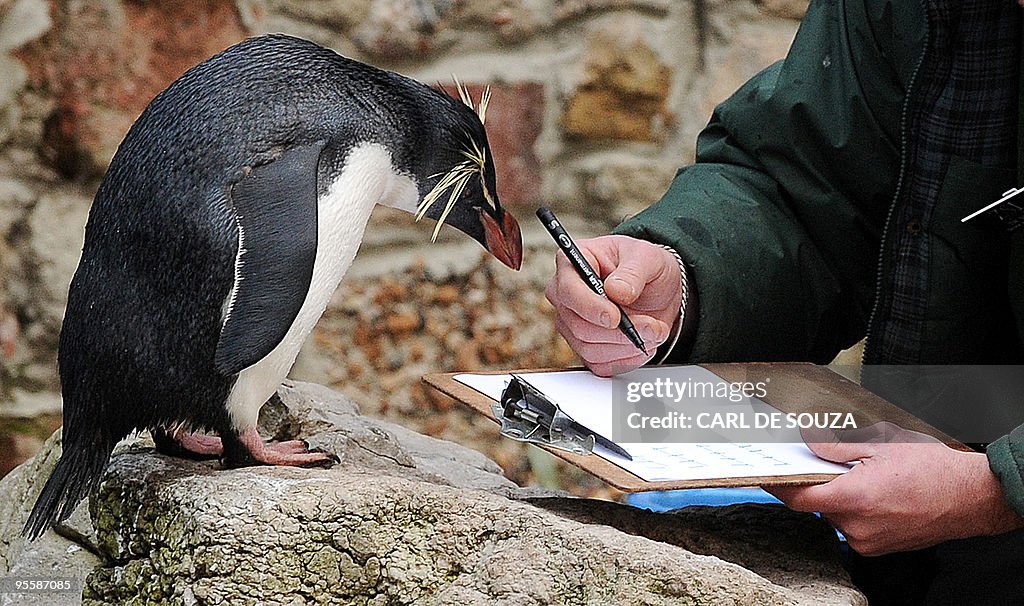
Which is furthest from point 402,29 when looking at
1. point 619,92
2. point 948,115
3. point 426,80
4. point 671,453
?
point 671,453

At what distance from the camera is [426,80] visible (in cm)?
140

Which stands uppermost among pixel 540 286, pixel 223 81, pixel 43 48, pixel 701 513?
pixel 43 48

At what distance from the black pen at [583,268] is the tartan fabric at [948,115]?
0.22 meters

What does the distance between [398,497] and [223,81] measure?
10.3 inches

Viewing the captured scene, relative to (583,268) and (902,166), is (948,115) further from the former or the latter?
(583,268)

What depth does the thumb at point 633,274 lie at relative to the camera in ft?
2.77

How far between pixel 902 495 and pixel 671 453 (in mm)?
138

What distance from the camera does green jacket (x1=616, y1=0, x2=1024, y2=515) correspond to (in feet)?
2.97

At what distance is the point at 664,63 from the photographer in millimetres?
1471

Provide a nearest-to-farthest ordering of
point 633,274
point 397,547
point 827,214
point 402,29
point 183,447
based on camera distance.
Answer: point 397,547, point 183,447, point 633,274, point 827,214, point 402,29

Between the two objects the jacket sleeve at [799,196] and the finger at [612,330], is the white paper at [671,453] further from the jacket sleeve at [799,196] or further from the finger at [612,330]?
the jacket sleeve at [799,196]

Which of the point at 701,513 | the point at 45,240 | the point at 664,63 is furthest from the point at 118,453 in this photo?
the point at 664,63

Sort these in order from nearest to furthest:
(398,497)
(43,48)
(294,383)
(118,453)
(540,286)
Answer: (398,497), (118,453), (294,383), (43,48), (540,286)

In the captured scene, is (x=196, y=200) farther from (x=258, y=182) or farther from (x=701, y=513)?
(x=701, y=513)
